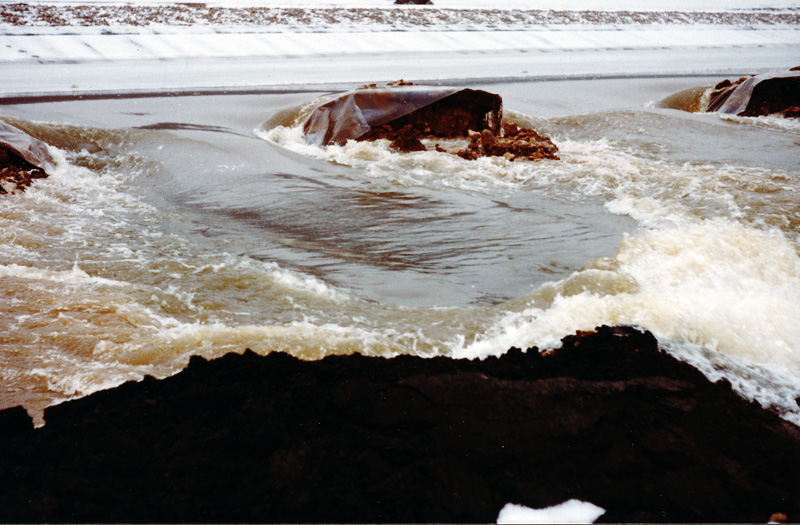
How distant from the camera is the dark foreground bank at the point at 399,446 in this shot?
122cm

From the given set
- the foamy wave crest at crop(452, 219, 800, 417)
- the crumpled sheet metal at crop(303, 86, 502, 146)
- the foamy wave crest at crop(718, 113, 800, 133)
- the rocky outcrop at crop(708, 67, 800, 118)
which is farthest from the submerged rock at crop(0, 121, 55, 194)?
the rocky outcrop at crop(708, 67, 800, 118)

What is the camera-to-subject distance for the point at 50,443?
1360 mm

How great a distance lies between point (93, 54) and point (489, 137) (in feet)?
23.6

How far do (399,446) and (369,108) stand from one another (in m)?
4.15

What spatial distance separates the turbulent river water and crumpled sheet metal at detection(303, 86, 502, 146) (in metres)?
0.21

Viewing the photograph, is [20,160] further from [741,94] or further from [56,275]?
[741,94]

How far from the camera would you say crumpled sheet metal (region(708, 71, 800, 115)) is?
6.44m

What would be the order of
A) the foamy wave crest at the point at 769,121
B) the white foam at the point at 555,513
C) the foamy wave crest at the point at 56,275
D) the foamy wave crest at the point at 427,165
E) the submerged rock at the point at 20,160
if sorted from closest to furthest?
the white foam at the point at 555,513
the foamy wave crest at the point at 56,275
the submerged rock at the point at 20,160
the foamy wave crest at the point at 427,165
the foamy wave crest at the point at 769,121

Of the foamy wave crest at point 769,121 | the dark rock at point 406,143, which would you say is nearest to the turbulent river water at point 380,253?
the dark rock at point 406,143

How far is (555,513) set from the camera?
1224 mm

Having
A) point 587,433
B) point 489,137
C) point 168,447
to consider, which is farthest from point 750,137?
point 168,447

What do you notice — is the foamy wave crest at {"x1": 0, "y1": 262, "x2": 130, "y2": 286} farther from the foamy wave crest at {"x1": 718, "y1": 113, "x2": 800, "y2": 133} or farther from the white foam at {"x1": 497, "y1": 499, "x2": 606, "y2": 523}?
the foamy wave crest at {"x1": 718, "y1": 113, "x2": 800, "y2": 133}

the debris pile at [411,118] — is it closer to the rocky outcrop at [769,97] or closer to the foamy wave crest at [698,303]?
the foamy wave crest at [698,303]

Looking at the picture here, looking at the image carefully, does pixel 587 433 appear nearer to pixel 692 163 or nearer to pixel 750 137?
pixel 692 163
